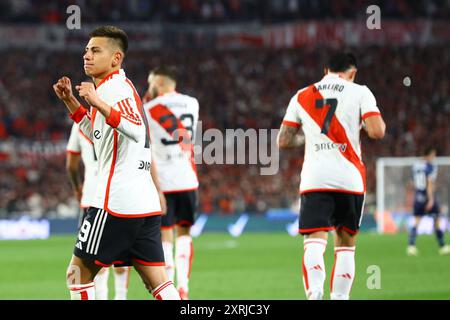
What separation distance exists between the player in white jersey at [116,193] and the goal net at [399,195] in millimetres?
17637

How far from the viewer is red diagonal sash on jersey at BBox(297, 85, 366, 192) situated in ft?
24.5

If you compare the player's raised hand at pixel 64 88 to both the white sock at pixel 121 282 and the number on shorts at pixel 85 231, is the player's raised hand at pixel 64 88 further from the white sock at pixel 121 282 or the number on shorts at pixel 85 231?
the white sock at pixel 121 282

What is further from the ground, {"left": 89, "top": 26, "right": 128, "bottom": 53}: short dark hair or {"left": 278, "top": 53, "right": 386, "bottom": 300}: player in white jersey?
{"left": 89, "top": 26, "right": 128, "bottom": 53}: short dark hair

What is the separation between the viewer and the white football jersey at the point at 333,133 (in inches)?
293

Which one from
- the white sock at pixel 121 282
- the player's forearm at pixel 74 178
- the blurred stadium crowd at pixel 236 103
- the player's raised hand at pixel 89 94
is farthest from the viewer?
the blurred stadium crowd at pixel 236 103

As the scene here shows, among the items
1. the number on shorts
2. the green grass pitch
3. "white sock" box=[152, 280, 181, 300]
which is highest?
the number on shorts

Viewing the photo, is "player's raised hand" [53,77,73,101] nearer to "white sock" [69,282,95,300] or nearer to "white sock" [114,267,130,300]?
"white sock" [69,282,95,300]

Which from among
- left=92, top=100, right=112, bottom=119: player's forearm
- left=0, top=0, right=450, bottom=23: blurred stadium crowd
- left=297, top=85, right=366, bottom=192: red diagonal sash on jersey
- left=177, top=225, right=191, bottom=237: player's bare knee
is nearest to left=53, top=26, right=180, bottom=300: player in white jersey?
left=92, top=100, right=112, bottom=119: player's forearm

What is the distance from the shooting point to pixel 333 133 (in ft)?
24.5

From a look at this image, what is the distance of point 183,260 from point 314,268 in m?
2.27

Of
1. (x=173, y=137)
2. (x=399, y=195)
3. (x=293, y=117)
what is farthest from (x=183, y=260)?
(x=399, y=195)

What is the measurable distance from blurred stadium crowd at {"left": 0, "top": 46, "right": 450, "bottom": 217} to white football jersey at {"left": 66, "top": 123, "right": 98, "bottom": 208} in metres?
16.2

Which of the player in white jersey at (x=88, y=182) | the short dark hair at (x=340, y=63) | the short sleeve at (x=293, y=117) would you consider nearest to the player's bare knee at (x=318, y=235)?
the short sleeve at (x=293, y=117)

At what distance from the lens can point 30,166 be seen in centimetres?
2866
